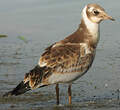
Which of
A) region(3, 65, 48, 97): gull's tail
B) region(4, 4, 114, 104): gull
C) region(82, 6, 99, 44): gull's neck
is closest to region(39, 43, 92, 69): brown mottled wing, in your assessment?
region(4, 4, 114, 104): gull

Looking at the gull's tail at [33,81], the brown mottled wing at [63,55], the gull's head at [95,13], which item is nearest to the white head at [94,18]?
the gull's head at [95,13]

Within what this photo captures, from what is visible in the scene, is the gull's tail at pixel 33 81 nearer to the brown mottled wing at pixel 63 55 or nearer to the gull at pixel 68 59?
the gull at pixel 68 59

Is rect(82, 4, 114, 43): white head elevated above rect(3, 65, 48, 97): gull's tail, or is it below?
above

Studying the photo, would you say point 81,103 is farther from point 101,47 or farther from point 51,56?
point 101,47

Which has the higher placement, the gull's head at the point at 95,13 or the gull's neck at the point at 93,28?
the gull's head at the point at 95,13

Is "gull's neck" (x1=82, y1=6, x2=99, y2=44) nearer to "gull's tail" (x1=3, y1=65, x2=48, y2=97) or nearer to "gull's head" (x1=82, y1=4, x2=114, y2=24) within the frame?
"gull's head" (x1=82, y1=4, x2=114, y2=24)

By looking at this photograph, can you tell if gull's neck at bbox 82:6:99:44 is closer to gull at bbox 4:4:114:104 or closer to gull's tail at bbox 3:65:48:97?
gull at bbox 4:4:114:104

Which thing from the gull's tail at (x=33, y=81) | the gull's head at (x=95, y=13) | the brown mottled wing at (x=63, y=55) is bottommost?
the gull's tail at (x=33, y=81)

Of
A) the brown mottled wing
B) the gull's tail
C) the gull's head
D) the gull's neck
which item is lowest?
the gull's tail

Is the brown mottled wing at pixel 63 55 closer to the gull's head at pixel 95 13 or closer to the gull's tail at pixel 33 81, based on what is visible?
the gull's tail at pixel 33 81

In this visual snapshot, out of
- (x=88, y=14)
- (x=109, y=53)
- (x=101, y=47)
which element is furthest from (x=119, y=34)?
(x=88, y=14)

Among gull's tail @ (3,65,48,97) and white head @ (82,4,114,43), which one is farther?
white head @ (82,4,114,43)

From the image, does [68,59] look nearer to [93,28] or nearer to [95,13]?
[93,28]

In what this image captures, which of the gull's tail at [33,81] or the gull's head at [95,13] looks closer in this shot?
the gull's tail at [33,81]
